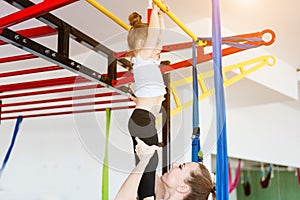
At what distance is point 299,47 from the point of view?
3164mm

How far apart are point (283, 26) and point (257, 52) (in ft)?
1.06

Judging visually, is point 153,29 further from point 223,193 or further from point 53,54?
point 223,193

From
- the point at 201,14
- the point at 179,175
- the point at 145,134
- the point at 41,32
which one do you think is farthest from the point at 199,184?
the point at 201,14

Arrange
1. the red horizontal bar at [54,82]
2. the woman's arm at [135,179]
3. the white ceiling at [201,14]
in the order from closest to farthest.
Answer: the woman's arm at [135,179] < the red horizontal bar at [54,82] < the white ceiling at [201,14]

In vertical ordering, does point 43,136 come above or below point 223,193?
above

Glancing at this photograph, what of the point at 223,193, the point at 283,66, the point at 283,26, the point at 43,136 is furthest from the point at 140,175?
the point at 283,66

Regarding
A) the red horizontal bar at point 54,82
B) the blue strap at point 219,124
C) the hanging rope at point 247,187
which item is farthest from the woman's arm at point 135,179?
the hanging rope at point 247,187

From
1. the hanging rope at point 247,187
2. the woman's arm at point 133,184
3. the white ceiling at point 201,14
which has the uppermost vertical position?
the white ceiling at point 201,14

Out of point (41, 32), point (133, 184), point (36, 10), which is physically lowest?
point (133, 184)

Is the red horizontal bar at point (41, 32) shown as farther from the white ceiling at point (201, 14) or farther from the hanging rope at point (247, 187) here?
the hanging rope at point (247, 187)

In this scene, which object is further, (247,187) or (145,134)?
(247,187)

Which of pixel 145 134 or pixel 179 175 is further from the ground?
pixel 145 134

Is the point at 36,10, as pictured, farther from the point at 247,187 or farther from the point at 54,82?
the point at 247,187

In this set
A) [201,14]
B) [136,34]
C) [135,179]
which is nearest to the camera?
[135,179]
